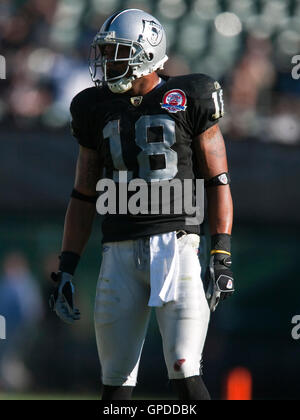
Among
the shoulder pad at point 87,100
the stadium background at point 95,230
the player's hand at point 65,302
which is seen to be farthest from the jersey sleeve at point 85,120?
the stadium background at point 95,230

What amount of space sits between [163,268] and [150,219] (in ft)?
0.72

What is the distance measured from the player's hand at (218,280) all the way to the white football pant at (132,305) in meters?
0.06

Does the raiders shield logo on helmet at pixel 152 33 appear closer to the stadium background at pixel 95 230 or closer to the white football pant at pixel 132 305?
the white football pant at pixel 132 305

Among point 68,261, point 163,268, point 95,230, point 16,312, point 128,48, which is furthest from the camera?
point 95,230

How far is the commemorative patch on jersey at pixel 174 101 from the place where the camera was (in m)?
3.64

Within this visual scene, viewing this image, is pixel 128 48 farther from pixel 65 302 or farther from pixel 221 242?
pixel 65 302

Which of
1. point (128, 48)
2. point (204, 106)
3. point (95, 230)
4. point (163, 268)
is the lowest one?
point (163, 268)

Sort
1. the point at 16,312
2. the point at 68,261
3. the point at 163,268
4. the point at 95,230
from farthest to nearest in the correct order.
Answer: the point at 95,230 → the point at 16,312 → the point at 68,261 → the point at 163,268

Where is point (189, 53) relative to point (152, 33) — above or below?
above

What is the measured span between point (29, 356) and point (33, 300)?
0.50 m

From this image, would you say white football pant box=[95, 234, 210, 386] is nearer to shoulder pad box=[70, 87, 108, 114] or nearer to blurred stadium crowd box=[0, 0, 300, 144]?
shoulder pad box=[70, 87, 108, 114]

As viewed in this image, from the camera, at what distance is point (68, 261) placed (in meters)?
3.89

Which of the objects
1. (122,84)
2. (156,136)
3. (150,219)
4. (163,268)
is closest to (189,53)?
(122,84)

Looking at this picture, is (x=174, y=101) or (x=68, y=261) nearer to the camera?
(x=174, y=101)
